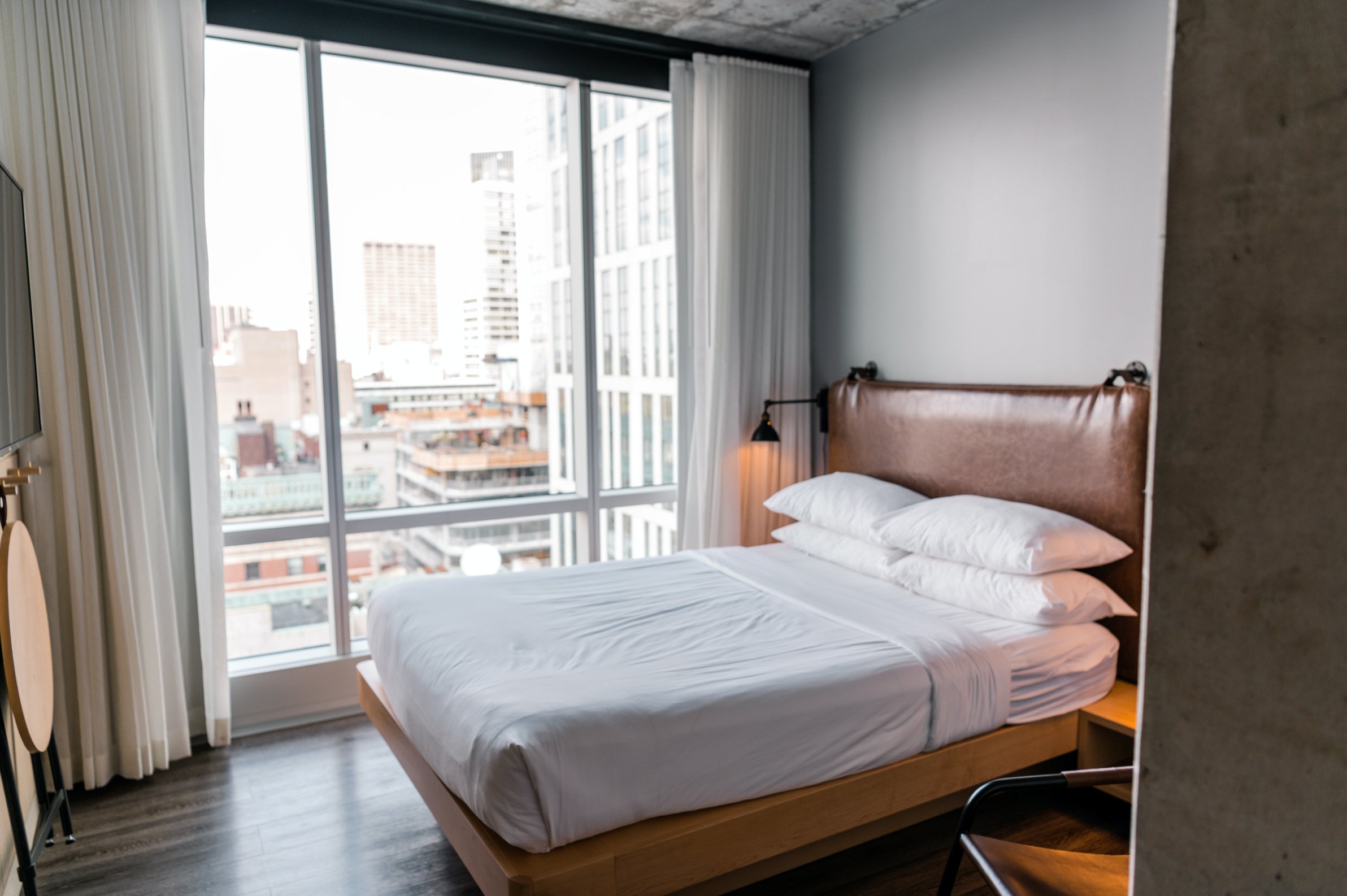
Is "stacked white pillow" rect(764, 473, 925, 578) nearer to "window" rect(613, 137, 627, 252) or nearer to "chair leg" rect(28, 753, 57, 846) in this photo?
"window" rect(613, 137, 627, 252)

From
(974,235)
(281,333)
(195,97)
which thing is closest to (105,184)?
(195,97)

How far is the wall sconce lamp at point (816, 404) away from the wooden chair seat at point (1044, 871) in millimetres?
2373

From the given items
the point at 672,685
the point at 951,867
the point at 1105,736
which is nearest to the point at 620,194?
the point at 672,685

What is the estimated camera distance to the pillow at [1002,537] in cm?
265

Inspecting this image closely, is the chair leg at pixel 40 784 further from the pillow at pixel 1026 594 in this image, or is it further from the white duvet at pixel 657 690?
the pillow at pixel 1026 594

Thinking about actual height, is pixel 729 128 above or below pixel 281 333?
above

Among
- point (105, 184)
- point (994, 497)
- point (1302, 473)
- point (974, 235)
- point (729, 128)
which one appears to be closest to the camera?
point (1302, 473)

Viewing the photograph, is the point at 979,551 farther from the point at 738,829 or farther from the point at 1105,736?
the point at 738,829

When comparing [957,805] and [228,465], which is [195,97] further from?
[957,805]

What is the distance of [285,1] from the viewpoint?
330cm

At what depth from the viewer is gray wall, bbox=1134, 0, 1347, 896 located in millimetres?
557

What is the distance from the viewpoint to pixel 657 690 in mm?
2061

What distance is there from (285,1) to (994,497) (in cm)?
333

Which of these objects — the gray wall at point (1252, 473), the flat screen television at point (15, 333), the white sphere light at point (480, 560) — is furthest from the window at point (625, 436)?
the gray wall at point (1252, 473)
